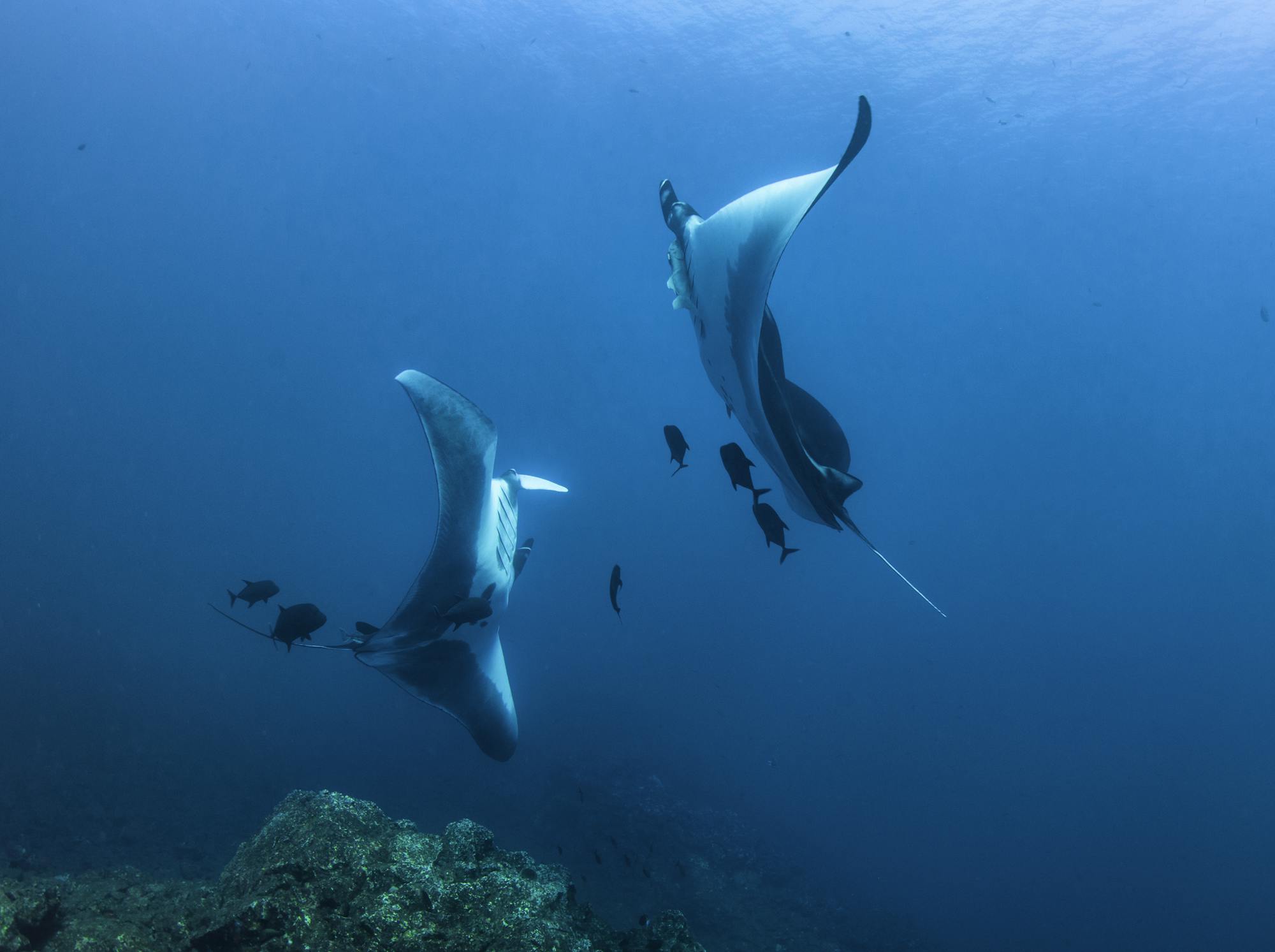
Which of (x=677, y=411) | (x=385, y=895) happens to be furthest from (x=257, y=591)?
(x=677, y=411)

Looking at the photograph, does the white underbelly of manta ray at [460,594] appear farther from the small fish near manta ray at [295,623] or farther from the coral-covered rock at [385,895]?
the coral-covered rock at [385,895]

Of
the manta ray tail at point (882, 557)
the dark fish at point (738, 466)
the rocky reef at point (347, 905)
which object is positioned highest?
the dark fish at point (738, 466)

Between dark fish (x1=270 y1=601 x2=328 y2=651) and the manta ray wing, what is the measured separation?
559 millimetres

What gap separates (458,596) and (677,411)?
38129mm

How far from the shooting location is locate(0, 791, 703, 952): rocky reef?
2418 millimetres

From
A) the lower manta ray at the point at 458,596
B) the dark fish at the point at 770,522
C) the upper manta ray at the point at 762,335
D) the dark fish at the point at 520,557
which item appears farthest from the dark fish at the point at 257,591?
the upper manta ray at the point at 762,335

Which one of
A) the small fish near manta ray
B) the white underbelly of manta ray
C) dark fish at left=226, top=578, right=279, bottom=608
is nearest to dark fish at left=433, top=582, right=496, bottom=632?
the white underbelly of manta ray

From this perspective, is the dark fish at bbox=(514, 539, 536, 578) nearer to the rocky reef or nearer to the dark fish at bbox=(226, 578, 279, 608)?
the dark fish at bbox=(226, 578, 279, 608)

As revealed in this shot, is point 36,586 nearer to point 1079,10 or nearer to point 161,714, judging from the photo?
point 161,714

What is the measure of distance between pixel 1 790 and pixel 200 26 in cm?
2662

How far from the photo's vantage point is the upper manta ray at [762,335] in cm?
248

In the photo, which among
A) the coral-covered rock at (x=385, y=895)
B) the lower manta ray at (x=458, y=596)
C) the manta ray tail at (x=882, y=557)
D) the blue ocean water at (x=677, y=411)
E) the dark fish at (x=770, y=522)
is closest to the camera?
the manta ray tail at (x=882, y=557)

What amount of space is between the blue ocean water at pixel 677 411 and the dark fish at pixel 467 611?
8204 mm

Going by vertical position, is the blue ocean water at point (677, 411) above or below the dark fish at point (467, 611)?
above
